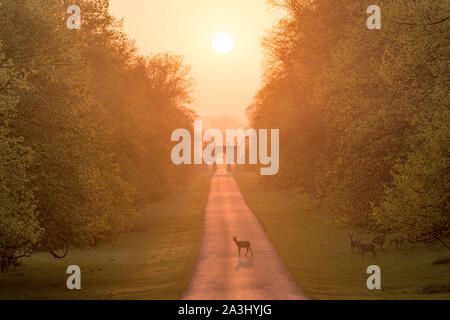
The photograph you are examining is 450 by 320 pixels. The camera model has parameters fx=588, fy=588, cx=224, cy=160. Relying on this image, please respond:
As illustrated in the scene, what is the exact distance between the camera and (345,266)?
30156mm

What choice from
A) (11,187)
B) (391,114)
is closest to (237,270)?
(391,114)

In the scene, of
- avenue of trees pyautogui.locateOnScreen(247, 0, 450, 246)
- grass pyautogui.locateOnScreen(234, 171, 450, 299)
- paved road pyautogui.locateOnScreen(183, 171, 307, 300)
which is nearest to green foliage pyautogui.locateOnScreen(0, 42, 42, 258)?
paved road pyautogui.locateOnScreen(183, 171, 307, 300)

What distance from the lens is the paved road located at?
2128 cm

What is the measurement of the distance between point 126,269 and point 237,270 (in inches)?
291

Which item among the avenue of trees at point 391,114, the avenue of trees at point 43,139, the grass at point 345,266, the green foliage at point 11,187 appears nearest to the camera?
the green foliage at point 11,187

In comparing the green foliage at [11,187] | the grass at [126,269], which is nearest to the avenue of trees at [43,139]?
the green foliage at [11,187]

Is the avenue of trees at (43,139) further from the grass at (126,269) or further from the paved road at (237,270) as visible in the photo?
the paved road at (237,270)

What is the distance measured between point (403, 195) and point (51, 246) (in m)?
14.1

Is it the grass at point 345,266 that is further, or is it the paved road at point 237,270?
the grass at point 345,266

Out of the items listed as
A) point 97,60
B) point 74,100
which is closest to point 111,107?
point 97,60

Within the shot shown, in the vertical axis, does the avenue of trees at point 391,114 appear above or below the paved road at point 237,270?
above

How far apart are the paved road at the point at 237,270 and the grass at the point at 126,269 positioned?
0.72 meters

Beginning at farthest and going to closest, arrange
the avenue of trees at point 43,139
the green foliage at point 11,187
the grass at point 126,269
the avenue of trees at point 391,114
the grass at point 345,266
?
1. the grass at point 126,269
2. the grass at point 345,266
3. the avenue of trees at point 391,114
4. the avenue of trees at point 43,139
5. the green foliage at point 11,187

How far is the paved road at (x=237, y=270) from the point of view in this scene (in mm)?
21281
